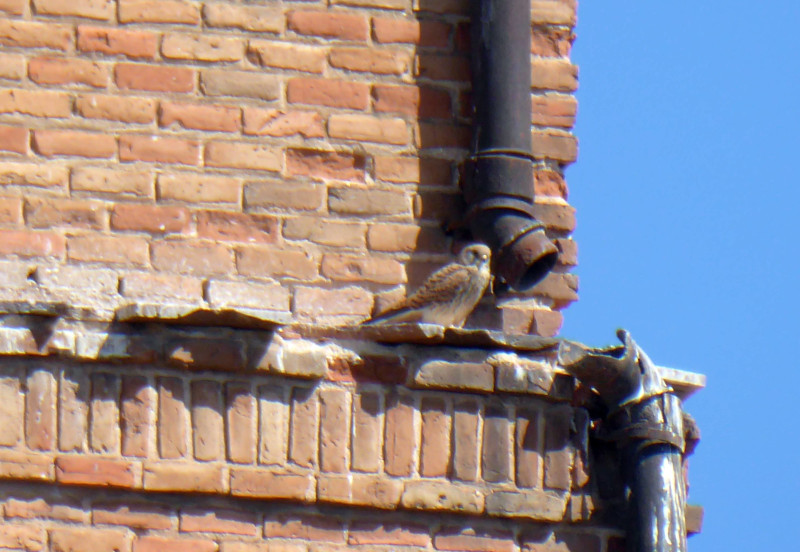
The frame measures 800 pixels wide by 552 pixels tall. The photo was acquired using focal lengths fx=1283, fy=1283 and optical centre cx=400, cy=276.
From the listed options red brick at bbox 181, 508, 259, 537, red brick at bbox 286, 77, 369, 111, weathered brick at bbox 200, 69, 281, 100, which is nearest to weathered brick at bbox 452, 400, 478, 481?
red brick at bbox 181, 508, 259, 537

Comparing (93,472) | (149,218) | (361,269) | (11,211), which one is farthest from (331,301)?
(11,211)

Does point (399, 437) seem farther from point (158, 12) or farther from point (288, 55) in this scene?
point (158, 12)

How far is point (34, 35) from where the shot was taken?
127 inches

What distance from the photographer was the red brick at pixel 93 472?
290 centimetres

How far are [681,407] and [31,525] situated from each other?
5.29 ft

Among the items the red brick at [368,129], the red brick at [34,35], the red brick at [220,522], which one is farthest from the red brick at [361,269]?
the red brick at [34,35]

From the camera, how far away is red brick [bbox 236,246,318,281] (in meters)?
3.20

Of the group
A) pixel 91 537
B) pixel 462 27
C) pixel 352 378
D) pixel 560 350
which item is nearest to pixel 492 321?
pixel 560 350

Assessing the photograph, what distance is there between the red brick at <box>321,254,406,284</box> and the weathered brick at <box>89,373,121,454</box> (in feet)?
1.97

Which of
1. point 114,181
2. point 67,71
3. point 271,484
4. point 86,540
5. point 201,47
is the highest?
point 201,47

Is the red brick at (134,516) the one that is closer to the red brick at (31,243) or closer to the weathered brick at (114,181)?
the red brick at (31,243)

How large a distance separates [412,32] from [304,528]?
1325 mm

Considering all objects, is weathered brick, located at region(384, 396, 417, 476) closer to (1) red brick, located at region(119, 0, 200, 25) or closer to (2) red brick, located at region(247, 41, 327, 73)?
(2) red brick, located at region(247, 41, 327, 73)

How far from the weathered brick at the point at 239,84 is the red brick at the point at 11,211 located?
55 cm
